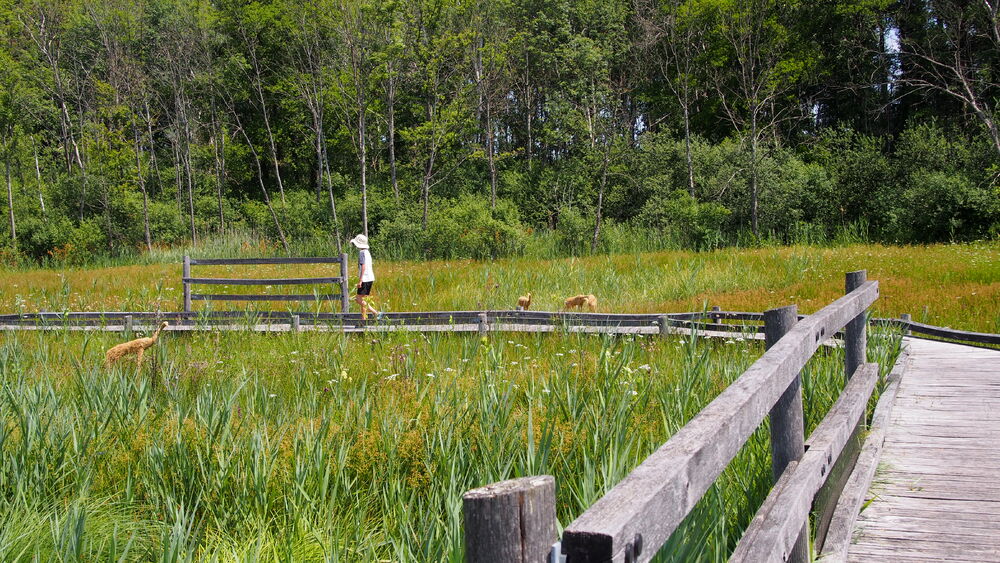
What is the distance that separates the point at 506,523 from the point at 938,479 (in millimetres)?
3856

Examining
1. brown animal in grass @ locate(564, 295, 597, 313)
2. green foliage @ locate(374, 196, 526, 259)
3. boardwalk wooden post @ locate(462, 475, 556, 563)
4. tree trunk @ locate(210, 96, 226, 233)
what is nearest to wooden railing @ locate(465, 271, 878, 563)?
boardwalk wooden post @ locate(462, 475, 556, 563)

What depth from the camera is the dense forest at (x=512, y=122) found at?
1030 inches

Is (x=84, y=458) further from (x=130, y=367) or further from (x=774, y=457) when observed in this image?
(x=774, y=457)

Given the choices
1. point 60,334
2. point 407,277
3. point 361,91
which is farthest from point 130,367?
point 361,91

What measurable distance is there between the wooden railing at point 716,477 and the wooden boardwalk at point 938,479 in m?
0.35

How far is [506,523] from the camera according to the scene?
1185 millimetres

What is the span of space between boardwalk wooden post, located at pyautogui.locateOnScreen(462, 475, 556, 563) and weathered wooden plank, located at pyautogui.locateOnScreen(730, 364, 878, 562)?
93 centimetres

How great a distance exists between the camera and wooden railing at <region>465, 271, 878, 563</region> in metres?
1.19

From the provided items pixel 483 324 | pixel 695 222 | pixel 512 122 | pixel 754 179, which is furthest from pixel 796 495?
pixel 512 122

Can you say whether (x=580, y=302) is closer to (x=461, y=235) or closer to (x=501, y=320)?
(x=501, y=320)

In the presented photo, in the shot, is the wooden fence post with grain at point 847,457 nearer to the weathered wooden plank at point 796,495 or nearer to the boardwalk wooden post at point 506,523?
the weathered wooden plank at point 796,495

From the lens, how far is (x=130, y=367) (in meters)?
6.89

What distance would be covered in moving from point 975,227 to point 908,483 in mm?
23851

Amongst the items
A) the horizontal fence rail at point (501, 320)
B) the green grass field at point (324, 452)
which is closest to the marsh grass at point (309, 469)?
the green grass field at point (324, 452)
